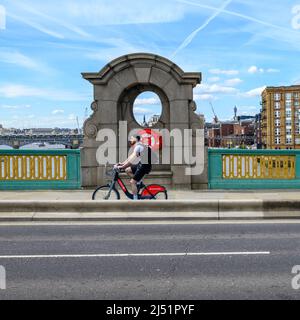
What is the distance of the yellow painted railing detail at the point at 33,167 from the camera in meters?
14.6

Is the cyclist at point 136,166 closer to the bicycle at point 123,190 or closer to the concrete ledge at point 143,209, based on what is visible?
the bicycle at point 123,190

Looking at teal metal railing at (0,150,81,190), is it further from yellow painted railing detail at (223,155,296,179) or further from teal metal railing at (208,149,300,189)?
yellow painted railing detail at (223,155,296,179)

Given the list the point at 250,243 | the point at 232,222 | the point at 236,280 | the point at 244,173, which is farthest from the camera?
the point at 244,173

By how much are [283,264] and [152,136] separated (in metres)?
8.66

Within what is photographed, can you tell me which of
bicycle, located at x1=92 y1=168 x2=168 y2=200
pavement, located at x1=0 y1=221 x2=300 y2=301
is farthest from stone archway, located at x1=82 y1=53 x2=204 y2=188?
pavement, located at x1=0 y1=221 x2=300 y2=301

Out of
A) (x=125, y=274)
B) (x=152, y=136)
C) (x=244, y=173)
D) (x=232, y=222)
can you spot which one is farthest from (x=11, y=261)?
(x=244, y=173)

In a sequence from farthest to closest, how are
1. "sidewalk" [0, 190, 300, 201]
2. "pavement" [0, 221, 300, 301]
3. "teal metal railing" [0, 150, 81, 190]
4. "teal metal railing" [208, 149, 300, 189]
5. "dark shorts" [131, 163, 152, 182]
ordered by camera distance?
"teal metal railing" [208, 149, 300, 189]
"teal metal railing" [0, 150, 81, 190]
"sidewalk" [0, 190, 300, 201]
"dark shorts" [131, 163, 152, 182]
"pavement" [0, 221, 300, 301]

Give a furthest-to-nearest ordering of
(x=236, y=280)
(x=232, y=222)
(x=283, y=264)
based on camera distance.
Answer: (x=232, y=222) → (x=283, y=264) → (x=236, y=280)

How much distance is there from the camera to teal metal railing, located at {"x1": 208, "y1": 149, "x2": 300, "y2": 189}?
14.8 m

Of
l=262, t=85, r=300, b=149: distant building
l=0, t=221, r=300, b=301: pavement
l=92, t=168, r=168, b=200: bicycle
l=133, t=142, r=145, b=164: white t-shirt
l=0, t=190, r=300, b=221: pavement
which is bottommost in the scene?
l=0, t=221, r=300, b=301: pavement

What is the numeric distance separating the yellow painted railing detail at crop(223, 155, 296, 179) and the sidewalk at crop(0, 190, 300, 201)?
0.71m

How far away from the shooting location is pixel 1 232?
9398mm
